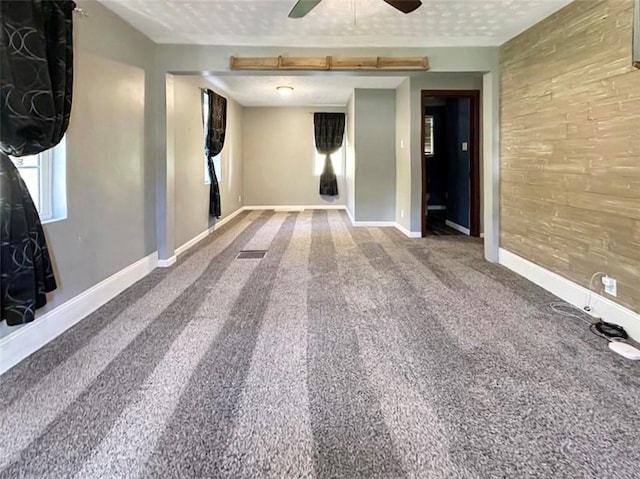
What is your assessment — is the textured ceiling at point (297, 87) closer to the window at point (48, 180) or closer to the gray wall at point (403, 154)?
the gray wall at point (403, 154)

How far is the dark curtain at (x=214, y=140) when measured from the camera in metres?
6.52

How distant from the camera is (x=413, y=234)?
20.6ft

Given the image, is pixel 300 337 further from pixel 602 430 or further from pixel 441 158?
pixel 441 158

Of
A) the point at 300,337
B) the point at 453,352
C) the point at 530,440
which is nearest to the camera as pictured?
the point at 530,440

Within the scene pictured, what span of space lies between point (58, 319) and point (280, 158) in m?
7.58

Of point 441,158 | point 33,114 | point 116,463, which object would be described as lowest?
point 116,463

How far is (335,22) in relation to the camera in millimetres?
3627

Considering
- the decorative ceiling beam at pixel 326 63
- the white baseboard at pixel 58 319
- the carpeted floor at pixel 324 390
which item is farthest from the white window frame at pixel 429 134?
the white baseboard at pixel 58 319

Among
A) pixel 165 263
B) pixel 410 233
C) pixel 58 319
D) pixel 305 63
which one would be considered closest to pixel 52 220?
pixel 58 319

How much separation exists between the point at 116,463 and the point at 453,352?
5.62 feet

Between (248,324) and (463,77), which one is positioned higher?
(463,77)

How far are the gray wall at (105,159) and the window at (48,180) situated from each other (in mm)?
52

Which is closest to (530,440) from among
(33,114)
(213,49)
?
(33,114)

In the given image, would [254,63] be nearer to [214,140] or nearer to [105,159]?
[105,159]
